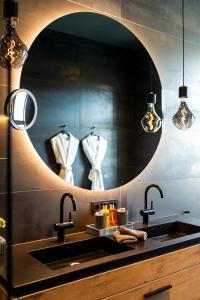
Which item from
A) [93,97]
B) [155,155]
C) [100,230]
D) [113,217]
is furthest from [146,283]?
[93,97]

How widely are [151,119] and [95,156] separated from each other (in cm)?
60

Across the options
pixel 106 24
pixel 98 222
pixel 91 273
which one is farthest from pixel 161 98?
pixel 91 273

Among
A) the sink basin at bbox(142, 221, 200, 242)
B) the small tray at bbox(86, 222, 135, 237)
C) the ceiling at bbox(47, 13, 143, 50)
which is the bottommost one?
the sink basin at bbox(142, 221, 200, 242)

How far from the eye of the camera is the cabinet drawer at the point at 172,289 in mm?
1435

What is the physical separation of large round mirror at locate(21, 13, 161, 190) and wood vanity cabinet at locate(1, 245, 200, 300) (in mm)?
675

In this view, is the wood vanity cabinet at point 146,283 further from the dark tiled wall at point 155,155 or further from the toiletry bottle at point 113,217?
the dark tiled wall at point 155,155

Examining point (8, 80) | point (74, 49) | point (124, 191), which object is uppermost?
point (74, 49)

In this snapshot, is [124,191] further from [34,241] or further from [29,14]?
[29,14]

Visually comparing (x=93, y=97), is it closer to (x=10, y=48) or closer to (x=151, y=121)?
(x=151, y=121)

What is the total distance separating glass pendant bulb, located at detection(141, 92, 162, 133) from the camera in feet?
7.55

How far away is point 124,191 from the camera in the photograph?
2.14m

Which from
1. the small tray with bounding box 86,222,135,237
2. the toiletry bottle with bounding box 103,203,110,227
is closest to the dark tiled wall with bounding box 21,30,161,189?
the toiletry bottle with bounding box 103,203,110,227

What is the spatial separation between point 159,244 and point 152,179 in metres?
0.78

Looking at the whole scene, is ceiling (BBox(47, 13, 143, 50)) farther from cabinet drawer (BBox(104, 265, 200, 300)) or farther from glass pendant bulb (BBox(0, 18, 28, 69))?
cabinet drawer (BBox(104, 265, 200, 300))
